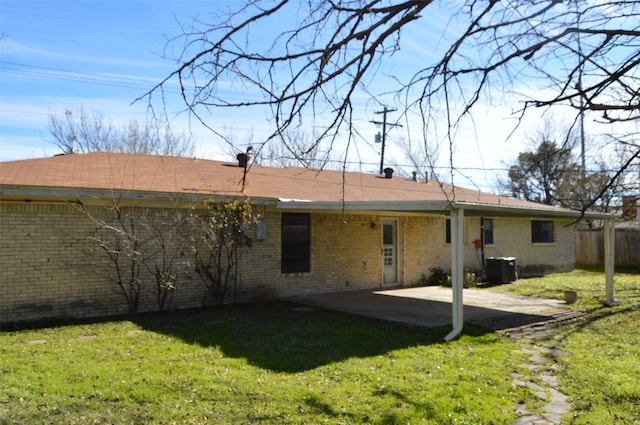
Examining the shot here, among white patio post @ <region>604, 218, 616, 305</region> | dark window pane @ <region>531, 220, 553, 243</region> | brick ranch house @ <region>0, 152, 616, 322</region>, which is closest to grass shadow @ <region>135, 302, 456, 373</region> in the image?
brick ranch house @ <region>0, 152, 616, 322</region>

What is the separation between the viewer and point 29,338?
350 inches

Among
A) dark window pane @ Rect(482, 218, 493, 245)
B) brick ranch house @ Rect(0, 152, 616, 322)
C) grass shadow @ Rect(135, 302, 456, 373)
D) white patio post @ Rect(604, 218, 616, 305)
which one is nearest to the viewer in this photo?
grass shadow @ Rect(135, 302, 456, 373)

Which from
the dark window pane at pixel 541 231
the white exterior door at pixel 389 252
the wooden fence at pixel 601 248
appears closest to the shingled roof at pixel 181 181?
the white exterior door at pixel 389 252

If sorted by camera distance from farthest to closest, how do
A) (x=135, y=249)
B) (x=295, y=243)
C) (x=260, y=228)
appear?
(x=295, y=243) → (x=260, y=228) → (x=135, y=249)

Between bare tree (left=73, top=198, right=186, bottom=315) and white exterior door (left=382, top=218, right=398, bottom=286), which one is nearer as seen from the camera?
bare tree (left=73, top=198, right=186, bottom=315)

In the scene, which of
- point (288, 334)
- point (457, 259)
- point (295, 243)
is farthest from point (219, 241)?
point (457, 259)

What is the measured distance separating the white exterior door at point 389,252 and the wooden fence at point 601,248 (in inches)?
606

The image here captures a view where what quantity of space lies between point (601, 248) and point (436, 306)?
18.8 meters

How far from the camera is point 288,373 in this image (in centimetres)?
694

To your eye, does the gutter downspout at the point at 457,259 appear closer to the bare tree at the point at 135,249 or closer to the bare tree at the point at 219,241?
the bare tree at the point at 219,241

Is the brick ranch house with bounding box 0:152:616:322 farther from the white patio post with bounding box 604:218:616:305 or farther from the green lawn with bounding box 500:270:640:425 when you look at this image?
the green lawn with bounding box 500:270:640:425

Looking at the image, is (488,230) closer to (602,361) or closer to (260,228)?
(260,228)

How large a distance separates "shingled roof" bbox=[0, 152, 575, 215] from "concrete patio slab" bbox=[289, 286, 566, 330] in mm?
2319

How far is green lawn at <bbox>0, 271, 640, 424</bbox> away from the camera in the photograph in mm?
5527
